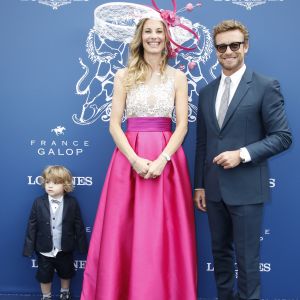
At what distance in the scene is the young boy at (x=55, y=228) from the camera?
291cm

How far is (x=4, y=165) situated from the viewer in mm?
3123

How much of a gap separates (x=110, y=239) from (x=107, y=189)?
11.8 inches

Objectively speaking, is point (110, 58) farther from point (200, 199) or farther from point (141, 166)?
point (200, 199)

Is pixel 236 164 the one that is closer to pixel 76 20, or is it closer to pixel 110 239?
pixel 110 239

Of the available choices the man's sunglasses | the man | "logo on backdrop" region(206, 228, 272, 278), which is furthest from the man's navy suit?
"logo on backdrop" region(206, 228, 272, 278)

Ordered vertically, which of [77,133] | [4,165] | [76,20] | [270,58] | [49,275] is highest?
[76,20]

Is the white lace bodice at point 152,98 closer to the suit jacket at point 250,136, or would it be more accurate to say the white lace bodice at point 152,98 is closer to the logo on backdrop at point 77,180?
the suit jacket at point 250,136

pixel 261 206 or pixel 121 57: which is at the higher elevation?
pixel 121 57

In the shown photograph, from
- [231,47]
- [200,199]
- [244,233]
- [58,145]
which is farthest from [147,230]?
[231,47]

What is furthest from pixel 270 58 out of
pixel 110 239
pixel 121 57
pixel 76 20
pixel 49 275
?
pixel 49 275

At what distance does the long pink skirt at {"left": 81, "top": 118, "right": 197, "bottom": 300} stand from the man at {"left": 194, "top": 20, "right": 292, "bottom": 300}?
0.29 meters

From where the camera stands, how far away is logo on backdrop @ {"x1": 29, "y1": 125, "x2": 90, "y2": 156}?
310cm

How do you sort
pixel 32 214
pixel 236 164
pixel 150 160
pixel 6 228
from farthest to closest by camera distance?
pixel 6 228 → pixel 32 214 → pixel 150 160 → pixel 236 164

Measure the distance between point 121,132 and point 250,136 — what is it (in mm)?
741
